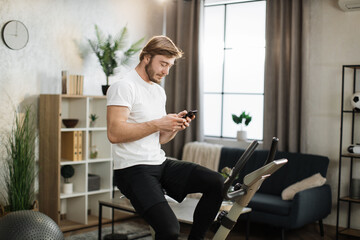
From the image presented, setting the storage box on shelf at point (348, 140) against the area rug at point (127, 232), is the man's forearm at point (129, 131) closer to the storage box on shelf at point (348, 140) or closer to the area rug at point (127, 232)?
the area rug at point (127, 232)

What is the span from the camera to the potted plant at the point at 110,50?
5.16 meters

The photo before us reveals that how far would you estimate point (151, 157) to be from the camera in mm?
2400

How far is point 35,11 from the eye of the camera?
4.79 m

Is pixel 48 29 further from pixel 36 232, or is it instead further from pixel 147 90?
pixel 147 90

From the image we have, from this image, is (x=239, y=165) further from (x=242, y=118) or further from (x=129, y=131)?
(x=242, y=118)

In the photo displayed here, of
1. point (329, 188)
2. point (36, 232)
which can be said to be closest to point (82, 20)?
point (36, 232)

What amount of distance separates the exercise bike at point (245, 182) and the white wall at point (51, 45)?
280 cm

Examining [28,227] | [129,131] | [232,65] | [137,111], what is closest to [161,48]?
[137,111]

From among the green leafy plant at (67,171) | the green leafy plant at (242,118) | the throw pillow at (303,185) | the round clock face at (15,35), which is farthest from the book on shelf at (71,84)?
the throw pillow at (303,185)

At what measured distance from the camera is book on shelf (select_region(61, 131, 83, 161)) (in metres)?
4.87

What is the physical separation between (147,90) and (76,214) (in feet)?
9.72

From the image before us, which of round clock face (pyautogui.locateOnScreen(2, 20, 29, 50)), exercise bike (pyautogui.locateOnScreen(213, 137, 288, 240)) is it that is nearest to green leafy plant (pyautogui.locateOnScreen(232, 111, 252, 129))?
round clock face (pyautogui.locateOnScreen(2, 20, 29, 50))

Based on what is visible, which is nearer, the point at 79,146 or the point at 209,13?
the point at 79,146

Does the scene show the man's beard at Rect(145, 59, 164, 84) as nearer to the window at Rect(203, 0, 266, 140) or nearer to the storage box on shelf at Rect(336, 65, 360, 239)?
the storage box on shelf at Rect(336, 65, 360, 239)
